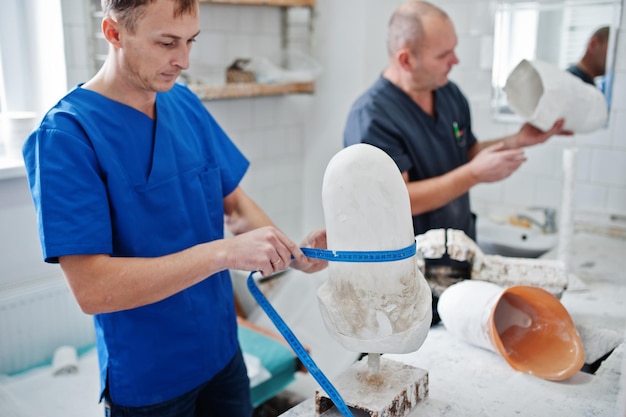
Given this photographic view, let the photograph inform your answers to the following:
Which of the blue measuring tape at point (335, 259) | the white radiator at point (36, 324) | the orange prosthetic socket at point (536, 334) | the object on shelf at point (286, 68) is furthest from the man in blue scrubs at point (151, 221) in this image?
the object on shelf at point (286, 68)

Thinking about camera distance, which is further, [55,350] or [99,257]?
[55,350]

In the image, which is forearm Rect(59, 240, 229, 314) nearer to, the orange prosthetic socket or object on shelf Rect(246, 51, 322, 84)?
the orange prosthetic socket

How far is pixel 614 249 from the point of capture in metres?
2.35

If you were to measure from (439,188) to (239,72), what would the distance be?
1341 millimetres

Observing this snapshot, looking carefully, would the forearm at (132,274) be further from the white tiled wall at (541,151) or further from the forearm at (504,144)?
the white tiled wall at (541,151)

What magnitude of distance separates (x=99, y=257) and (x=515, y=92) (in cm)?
162

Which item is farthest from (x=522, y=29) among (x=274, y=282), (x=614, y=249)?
(x=274, y=282)

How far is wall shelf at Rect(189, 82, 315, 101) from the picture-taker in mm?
2613

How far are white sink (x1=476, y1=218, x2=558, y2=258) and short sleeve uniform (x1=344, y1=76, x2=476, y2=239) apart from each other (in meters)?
0.49

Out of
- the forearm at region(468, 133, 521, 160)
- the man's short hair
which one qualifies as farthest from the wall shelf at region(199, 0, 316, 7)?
the man's short hair

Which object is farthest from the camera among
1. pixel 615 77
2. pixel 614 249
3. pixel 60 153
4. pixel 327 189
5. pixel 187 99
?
pixel 615 77

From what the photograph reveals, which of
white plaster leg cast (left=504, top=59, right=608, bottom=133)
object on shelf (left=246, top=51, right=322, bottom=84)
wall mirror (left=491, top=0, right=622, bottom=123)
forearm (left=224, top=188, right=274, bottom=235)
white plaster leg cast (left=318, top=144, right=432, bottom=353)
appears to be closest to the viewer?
white plaster leg cast (left=318, top=144, right=432, bottom=353)

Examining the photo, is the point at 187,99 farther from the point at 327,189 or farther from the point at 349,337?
the point at 349,337

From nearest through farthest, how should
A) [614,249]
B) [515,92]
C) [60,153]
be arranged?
[60,153]
[515,92]
[614,249]
